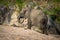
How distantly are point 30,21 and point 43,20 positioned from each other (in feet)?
2.15

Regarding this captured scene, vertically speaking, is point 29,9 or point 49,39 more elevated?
point 29,9

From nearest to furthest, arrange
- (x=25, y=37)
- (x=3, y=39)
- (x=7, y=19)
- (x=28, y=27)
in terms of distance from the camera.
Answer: (x=3, y=39) < (x=25, y=37) < (x=28, y=27) < (x=7, y=19)

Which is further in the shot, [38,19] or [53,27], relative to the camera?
[53,27]

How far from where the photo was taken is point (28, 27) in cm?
1071

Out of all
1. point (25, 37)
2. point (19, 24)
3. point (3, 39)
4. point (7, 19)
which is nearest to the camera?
point (3, 39)

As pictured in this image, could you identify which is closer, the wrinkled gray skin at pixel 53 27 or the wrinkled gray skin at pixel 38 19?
the wrinkled gray skin at pixel 38 19

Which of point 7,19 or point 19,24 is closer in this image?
point 19,24

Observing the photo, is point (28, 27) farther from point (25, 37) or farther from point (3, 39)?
point (3, 39)

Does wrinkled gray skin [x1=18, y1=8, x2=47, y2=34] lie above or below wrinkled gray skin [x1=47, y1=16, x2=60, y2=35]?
above

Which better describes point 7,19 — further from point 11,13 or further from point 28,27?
point 28,27

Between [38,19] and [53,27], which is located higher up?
[38,19]

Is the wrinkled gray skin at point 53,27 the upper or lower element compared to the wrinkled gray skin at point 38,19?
lower

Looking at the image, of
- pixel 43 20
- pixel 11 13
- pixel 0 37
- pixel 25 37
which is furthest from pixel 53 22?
pixel 0 37

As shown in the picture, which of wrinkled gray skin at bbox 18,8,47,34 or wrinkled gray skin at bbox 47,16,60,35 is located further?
wrinkled gray skin at bbox 47,16,60,35
